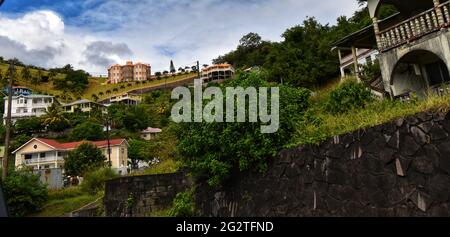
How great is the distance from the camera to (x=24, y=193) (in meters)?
20.2

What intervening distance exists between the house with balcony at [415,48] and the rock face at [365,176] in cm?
414

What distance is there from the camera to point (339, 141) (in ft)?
21.0

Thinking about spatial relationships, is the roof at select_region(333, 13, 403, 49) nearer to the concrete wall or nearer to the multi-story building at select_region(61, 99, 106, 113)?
the concrete wall

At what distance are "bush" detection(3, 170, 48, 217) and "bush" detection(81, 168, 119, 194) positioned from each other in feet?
7.59

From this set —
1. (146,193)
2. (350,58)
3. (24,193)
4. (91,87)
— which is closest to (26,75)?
(91,87)

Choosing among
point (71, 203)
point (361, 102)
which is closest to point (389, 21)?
point (361, 102)

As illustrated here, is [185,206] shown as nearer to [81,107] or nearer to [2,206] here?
[2,206]

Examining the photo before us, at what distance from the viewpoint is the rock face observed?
483cm

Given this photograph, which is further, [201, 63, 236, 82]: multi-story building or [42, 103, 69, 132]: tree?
[201, 63, 236, 82]: multi-story building

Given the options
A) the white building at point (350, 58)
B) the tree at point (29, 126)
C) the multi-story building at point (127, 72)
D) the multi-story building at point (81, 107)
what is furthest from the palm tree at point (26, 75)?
the white building at point (350, 58)

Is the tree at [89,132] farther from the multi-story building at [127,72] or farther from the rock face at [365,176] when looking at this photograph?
the multi-story building at [127,72]

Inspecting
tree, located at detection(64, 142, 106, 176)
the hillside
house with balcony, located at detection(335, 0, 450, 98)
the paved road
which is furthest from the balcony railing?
the hillside

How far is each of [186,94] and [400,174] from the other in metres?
6.36
